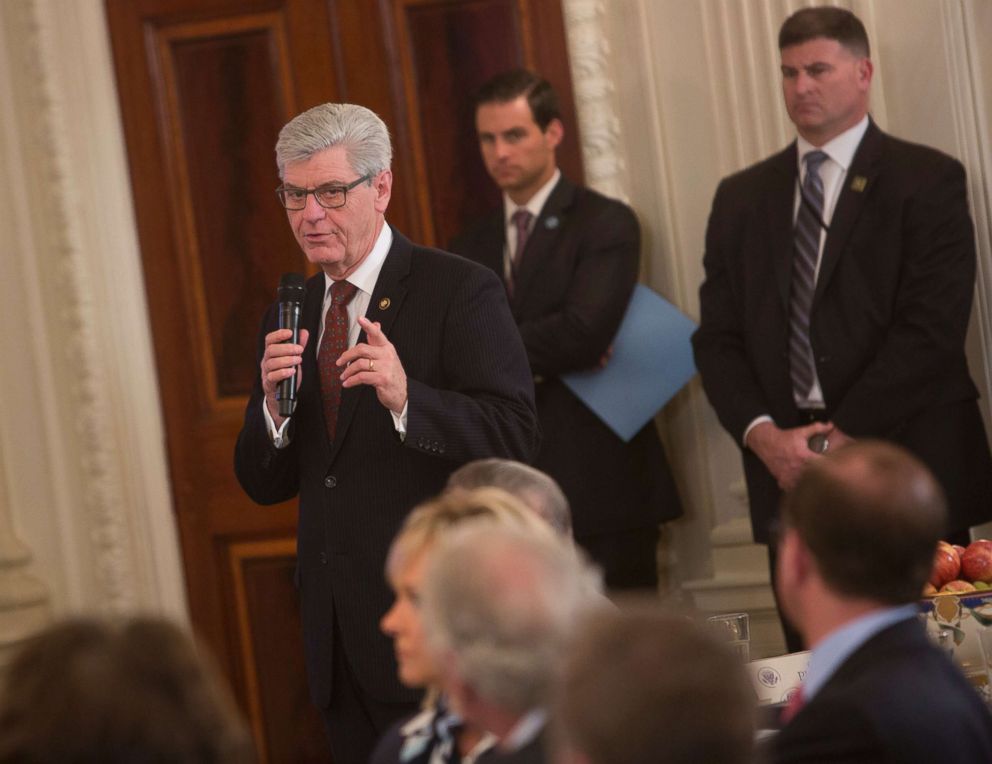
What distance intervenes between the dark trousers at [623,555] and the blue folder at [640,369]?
29 centimetres

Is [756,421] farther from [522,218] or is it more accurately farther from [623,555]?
[522,218]

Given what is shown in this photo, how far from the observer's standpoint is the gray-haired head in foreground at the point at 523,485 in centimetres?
229

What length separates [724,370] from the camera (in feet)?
13.3

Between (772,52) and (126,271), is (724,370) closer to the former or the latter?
(772,52)

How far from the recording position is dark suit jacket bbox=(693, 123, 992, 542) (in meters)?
3.73

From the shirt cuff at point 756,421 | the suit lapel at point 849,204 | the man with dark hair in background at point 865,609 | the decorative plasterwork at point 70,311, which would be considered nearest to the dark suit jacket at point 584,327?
the shirt cuff at point 756,421

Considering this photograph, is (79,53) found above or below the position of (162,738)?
above

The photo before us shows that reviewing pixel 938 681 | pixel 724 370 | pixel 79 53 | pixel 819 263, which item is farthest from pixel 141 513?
pixel 938 681

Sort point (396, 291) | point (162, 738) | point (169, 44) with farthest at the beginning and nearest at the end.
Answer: point (169, 44) < point (396, 291) < point (162, 738)

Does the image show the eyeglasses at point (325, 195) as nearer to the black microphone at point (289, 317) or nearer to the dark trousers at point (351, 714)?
the black microphone at point (289, 317)

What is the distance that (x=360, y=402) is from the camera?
9.47 ft

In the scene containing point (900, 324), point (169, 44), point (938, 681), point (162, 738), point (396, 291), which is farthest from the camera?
point (169, 44)

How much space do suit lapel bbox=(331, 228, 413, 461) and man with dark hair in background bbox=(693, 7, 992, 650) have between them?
128 cm

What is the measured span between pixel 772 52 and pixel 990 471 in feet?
4.45
